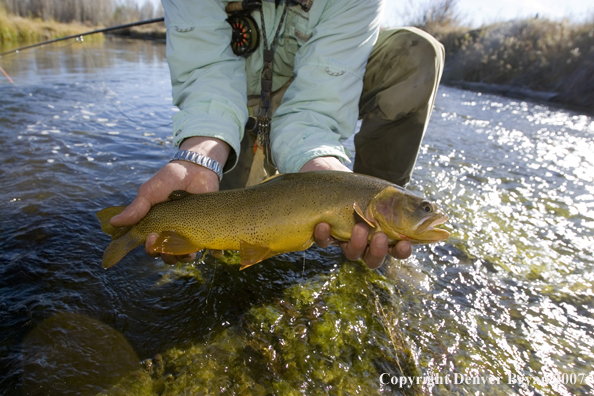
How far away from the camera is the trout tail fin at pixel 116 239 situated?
1857 mm

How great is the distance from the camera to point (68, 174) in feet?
12.3

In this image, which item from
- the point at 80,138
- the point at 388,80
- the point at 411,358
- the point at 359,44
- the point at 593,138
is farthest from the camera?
→ the point at 593,138

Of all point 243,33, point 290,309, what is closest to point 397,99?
point 243,33

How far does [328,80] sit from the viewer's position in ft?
7.79

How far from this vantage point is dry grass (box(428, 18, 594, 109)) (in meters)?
13.8

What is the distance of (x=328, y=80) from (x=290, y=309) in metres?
1.53

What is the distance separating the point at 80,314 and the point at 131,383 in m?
0.61

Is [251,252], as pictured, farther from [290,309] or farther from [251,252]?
[290,309]

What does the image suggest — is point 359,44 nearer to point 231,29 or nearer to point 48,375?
point 231,29

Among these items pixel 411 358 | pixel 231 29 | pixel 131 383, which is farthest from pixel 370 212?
pixel 231 29

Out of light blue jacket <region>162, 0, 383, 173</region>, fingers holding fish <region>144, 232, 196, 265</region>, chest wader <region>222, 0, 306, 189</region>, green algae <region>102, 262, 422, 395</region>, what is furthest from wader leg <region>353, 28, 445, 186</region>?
fingers holding fish <region>144, 232, 196, 265</region>

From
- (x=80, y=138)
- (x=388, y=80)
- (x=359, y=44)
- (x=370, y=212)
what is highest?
(x=359, y=44)

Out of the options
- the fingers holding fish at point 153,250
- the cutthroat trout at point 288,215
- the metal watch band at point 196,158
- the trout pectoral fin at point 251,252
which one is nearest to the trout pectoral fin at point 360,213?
the cutthroat trout at point 288,215

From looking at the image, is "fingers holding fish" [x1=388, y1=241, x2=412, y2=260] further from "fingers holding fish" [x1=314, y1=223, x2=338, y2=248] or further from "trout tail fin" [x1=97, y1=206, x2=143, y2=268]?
"trout tail fin" [x1=97, y1=206, x2=143, y2=268]
